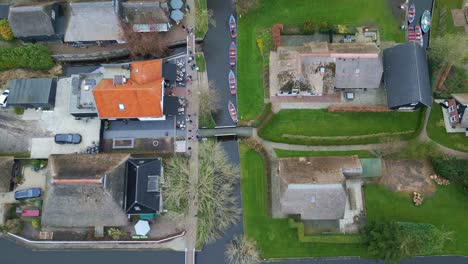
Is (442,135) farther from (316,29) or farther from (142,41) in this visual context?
(142,41)

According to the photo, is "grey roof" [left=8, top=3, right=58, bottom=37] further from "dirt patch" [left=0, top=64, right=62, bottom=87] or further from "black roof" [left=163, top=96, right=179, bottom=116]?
"black roof" [left=163, top=96, right=179, bottom=116]

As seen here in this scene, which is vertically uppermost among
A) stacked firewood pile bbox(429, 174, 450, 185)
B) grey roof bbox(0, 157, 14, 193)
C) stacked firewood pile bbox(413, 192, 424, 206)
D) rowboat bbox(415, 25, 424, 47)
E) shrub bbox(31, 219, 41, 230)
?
rowboat bbox(415, 25, 424, 47)

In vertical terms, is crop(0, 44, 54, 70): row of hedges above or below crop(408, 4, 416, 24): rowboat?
below

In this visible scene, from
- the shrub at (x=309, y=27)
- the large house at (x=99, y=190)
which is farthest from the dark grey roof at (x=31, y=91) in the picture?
the shrub at (x=309, y=27)

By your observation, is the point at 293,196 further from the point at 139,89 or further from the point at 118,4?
the point at 118,4

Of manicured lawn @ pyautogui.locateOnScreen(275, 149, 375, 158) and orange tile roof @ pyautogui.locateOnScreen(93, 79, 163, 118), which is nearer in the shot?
orange tile roof @ pyautogui.locateOnScreen(93, 79, 163, 118)

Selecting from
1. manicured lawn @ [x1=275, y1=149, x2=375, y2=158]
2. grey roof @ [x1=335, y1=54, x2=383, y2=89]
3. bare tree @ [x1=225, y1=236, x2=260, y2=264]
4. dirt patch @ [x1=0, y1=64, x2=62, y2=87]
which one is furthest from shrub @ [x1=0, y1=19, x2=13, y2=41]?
grey roof @ [x1=335, y1=54, x2=383, y2=89]

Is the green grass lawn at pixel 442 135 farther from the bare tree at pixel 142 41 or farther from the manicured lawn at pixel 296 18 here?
the bare tree at pixel 142 41
